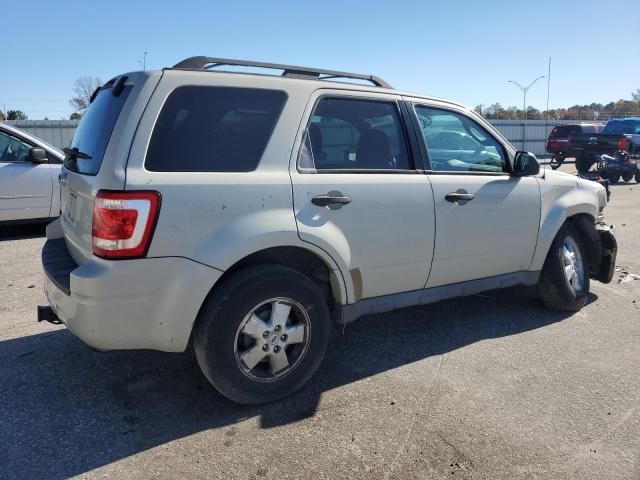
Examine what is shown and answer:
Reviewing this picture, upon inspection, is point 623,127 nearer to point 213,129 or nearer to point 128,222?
point 213,129

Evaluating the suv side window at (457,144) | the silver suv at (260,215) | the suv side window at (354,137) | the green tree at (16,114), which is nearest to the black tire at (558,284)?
the silver suv at (260,215)

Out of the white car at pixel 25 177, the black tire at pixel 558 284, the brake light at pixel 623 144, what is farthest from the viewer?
the brake light at pixel 623 144

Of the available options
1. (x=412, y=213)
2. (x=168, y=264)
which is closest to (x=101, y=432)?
(x=168, y=264)

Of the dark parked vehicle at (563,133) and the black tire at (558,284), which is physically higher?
the dark parked vehicle at (563,133)

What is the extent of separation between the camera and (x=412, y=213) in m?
3.84

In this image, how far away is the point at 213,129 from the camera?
3152mm

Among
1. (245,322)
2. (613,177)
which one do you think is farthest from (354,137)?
(613,177)

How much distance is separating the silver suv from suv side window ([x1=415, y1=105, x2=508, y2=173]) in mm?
18

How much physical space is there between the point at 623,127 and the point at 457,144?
66.5 feet

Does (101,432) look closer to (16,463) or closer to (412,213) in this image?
(16,463)

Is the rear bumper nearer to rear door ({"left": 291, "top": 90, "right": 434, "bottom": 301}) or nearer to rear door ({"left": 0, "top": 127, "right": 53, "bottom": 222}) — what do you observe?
rear door ({"left": 291, "top": 90, "right": 434, "bottom": 301})

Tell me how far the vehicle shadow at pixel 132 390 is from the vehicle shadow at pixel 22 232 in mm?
4469

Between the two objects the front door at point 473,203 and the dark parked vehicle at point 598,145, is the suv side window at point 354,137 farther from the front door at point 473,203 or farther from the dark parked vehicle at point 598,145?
the dark parked vehicle at point 598,145

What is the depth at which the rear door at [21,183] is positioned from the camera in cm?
770
